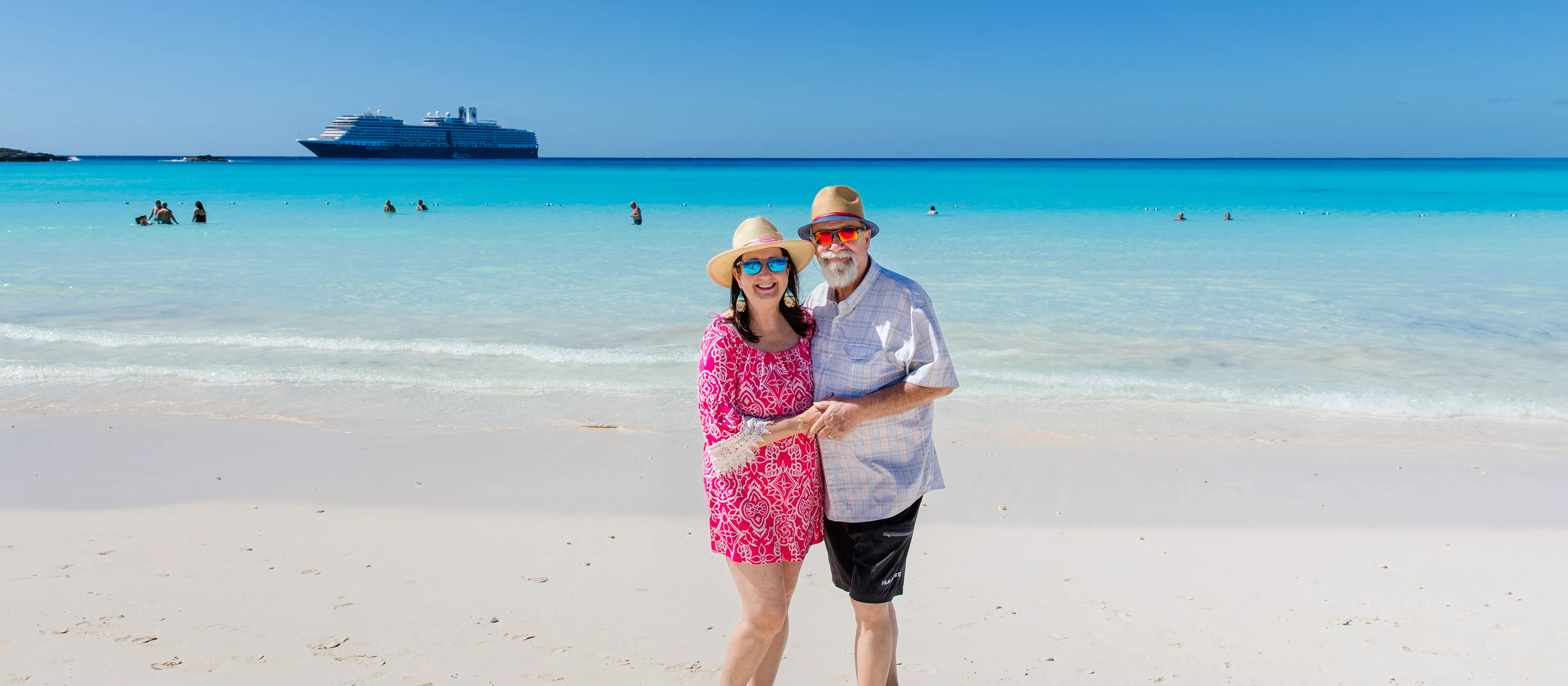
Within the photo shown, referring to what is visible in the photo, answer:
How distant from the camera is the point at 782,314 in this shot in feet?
9.27

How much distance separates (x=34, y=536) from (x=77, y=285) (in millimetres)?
11983

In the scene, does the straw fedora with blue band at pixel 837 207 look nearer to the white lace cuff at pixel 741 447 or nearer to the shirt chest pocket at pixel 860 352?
the shirt chest pocket at pixel 860 352

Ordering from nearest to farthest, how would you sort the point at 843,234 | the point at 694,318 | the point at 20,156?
the point at 843,234 → the point at 694,318 → the point at 20,156

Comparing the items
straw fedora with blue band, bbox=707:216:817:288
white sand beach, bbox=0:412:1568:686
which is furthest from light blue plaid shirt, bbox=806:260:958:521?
white sand beach, bbox=0:412:1568:686

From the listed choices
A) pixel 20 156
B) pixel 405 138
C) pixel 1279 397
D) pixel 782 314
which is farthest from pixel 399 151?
pixel 782 314

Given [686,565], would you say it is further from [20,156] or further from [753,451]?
[20,156]

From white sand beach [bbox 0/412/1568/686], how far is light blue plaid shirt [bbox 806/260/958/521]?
1.03 metres

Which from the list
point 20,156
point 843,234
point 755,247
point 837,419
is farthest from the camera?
point 20,156

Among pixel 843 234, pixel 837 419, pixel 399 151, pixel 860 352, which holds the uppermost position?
pixel 399 151

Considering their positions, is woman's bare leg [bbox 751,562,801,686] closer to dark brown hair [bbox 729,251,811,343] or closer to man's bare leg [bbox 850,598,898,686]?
man's bare leg [bbox 850,598,898,686]

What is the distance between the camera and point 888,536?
2.76 metres

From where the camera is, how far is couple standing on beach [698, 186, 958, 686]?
268 centimetres

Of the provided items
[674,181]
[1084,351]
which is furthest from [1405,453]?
[674,181]

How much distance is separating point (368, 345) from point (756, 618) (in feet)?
27.7
